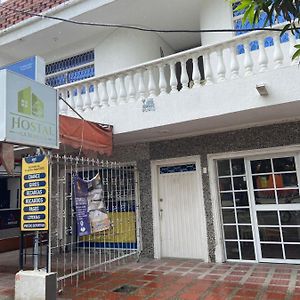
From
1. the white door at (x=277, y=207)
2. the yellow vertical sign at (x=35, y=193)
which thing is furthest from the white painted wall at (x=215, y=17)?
the yellow vertical sign at (x=35, y=193)

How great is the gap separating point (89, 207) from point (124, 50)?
15.6ft

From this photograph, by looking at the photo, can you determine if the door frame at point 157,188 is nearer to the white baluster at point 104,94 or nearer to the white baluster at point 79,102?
the white baluster at point 104,94

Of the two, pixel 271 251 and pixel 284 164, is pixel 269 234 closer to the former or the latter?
pixel 271 251

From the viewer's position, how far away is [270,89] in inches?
213

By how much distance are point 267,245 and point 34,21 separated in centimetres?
848

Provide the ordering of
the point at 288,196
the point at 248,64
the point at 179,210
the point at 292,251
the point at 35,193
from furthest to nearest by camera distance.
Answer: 1. the point at 179,210
2. the point at 288,196
3. the point at 292,251
4. the point at 248,64
5. the point at 35,193

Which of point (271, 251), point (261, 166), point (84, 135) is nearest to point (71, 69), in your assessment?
point (84, 135)

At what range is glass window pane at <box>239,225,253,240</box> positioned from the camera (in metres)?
7.07

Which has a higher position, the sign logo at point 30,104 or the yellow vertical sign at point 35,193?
the sign logo at point 30,104

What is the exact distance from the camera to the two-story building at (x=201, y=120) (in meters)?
5.88

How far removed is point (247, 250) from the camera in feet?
23.3

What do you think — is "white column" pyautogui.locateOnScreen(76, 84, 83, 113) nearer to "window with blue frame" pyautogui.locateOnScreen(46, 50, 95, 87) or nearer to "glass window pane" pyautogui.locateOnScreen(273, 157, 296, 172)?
"window with blue frame" pyautogui.locateOnScreen(46, 50, 95, 87)

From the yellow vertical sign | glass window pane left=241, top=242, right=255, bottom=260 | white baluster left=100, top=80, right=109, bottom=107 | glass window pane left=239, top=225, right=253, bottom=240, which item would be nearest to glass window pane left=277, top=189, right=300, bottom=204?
glass window pane left=239, top=225, right=253, bottom=240

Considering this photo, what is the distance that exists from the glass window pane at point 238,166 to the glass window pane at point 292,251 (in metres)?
1.81
